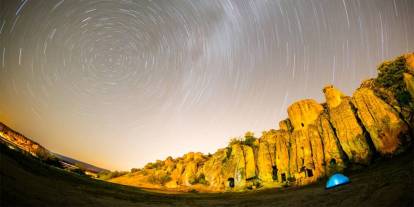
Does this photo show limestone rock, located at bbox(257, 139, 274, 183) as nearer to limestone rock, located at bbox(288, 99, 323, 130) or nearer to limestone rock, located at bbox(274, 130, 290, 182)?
limestone rock, located at bbox(274, 130, 290, 182)

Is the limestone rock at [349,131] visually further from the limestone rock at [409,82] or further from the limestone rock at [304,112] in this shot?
the limestone rock at [409,82]

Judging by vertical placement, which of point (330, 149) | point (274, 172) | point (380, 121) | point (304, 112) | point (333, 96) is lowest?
point (274, 172)

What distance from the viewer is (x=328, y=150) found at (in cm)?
4191

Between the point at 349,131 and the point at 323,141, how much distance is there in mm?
5472

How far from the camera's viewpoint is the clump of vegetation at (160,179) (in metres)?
65.8

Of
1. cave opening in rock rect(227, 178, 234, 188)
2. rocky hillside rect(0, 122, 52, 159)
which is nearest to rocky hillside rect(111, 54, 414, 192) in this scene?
cave opening in rock rect(227, 178, 234, 188)

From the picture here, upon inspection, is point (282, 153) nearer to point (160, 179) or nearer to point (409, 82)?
point (409, 82)

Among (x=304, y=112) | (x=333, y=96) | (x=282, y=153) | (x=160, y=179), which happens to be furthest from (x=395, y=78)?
(x=160, y=179)

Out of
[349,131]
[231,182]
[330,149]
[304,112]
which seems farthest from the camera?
[231,182]

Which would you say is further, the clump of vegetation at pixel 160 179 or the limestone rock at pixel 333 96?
the clump of vegetation at pixel 160 179

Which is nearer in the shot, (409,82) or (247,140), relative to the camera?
(409,82)

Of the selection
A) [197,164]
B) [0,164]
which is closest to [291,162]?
[197,164]

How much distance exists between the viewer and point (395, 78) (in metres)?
39.6

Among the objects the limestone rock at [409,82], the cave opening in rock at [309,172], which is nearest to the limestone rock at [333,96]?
the limestone rock at [409,82]
